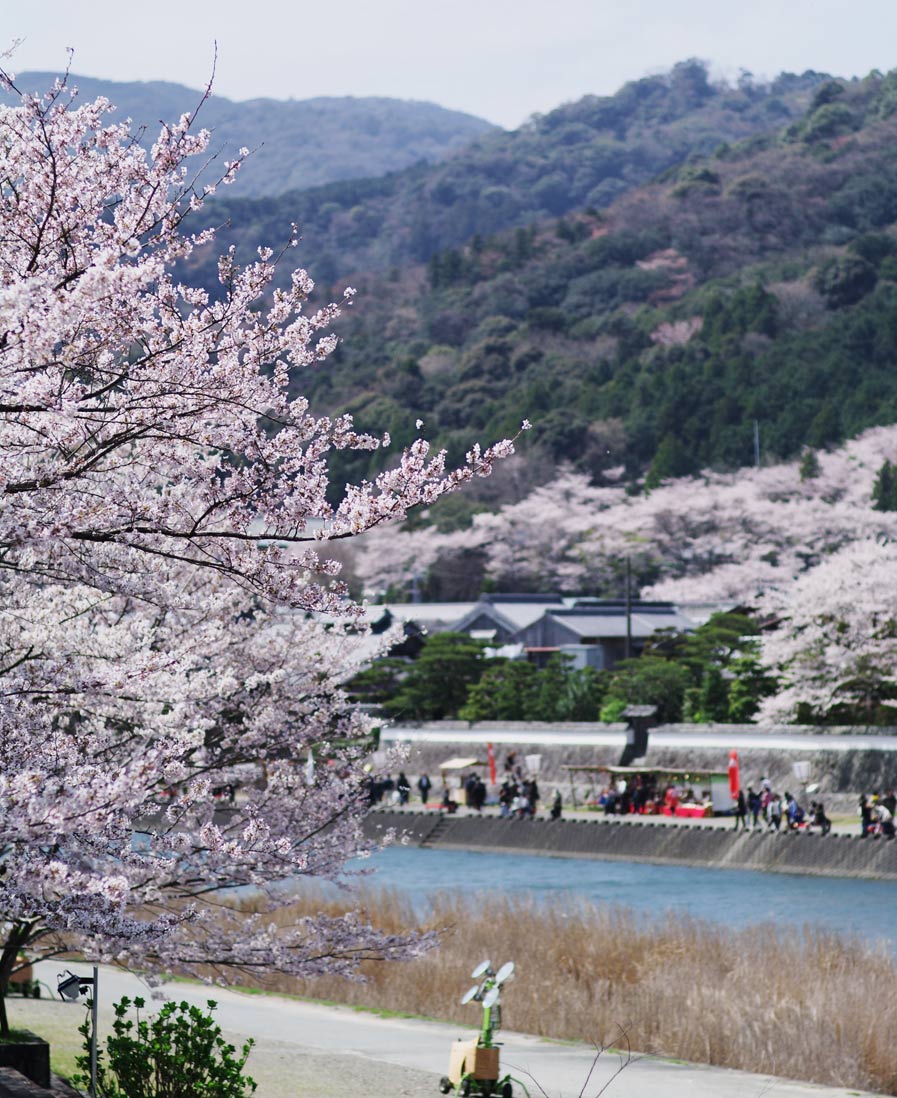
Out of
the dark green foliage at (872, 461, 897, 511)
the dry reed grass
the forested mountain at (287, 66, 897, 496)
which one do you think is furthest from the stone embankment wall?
the forested mountain at (287, 66, 897, 496)

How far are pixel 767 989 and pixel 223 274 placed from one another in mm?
10394

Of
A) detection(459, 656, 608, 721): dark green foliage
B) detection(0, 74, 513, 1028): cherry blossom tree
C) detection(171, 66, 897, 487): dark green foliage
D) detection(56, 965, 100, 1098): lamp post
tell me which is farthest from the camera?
detection(171, 66, 897, 487): dark green foliage

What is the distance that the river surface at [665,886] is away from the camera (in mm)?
27297

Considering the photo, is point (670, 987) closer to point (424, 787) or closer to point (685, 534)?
point (424, 787)

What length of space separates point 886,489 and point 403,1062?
52524 mm

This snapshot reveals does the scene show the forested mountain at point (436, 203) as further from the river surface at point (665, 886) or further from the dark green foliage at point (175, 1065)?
the dark green foliage at point (175, 1065)

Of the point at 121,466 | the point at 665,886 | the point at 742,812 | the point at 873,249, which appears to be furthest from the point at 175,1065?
the point at 873,249

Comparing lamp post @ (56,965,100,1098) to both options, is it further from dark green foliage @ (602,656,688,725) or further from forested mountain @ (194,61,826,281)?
forested mountain @ (194,61,826,281)

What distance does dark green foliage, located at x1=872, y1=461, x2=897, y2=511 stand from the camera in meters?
61.7

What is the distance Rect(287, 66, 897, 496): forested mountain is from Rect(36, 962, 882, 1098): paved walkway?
57.6 meters

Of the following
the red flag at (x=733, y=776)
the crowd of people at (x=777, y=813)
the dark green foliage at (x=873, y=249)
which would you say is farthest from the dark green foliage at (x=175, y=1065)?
the dark green foliage at (x=873, y=249)

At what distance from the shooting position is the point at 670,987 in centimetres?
1482

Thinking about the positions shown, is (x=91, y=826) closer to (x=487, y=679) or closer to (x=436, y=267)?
(x=487, y=679)

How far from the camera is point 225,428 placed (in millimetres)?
7020
